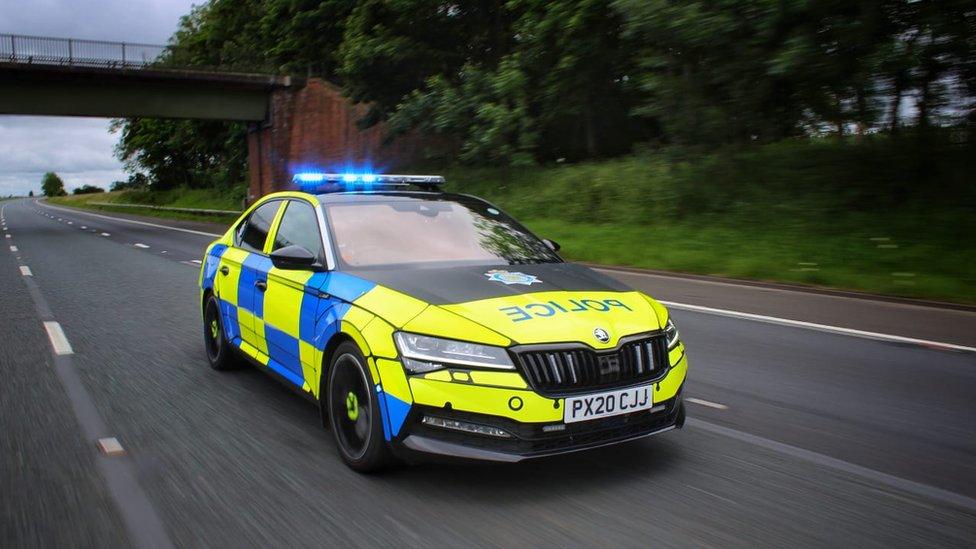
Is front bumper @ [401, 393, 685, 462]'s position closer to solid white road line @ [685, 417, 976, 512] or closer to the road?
the road

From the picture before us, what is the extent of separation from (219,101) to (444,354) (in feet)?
128

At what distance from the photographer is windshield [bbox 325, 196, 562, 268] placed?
15.8 ft

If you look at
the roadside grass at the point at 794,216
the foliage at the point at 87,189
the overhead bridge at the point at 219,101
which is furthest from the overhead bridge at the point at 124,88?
the foliage at the point at 87,189

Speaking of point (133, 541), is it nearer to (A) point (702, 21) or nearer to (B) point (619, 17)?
(A) point (702, 21)

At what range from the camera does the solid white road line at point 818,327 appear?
745 centimetres

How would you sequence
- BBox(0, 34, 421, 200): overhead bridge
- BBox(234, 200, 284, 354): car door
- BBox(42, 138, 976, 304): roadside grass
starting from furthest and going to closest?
BBox(0, 34, 421, 200): overhead bridge, BBox(42, 138, 976, 304): roadside grass, BBox(234, 200, 284, 354): car door

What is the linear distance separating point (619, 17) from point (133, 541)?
20.5 m

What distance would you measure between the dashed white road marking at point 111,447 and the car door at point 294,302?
1.01m

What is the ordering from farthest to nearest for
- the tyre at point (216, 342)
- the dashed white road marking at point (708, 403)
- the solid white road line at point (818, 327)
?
1. the solid white road line at point (818, 327)
2. the tyre at point (216, 342)
3. the dashed white road marking at point (708, 403)

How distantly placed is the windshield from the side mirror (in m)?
0.17

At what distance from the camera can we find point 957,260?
11.1 meters

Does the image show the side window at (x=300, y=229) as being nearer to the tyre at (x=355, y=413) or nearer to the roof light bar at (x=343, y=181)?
the roof light bar at (x=343, y=181)

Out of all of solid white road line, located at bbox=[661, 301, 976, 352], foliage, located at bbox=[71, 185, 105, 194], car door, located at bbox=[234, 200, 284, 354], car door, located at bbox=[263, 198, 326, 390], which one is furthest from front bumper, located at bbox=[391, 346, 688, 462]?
foliage, located at bbox=[71, 185, 105, 194]

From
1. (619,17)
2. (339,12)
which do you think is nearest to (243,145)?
(339,12)
